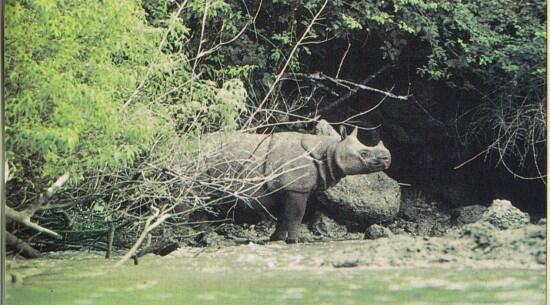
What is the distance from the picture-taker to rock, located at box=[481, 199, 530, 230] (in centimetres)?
593

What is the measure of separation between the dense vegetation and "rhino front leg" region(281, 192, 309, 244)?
0.45m

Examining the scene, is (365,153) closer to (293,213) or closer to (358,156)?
(358,156)

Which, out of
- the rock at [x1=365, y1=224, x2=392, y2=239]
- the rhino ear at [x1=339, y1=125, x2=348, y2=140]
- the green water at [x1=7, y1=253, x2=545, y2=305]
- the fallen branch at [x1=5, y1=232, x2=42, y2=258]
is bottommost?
the green water at [x1=7, y1=253, x2=545, y2=305]

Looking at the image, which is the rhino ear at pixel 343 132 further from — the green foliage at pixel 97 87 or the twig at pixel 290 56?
the green foliage at pixel 97 87

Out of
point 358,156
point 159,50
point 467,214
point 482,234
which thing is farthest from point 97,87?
point 482,234

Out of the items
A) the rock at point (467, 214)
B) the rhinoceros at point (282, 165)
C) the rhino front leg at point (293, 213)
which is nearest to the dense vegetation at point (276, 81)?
the rhinoceros at point (282, 165)

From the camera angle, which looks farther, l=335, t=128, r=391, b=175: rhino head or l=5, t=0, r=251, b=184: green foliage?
l=335, t=128, r=391, b=175: rhino head

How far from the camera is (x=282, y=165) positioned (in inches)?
236

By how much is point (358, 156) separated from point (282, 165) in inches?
18.1

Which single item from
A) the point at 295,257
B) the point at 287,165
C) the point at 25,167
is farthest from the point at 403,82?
the point at 25,167

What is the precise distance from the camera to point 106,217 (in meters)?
6.01

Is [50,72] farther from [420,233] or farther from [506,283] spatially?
[506,283]

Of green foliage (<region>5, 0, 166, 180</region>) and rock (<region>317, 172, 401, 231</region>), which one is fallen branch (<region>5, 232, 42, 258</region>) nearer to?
green foliage (<region>5, 0, 166, 180</region>)

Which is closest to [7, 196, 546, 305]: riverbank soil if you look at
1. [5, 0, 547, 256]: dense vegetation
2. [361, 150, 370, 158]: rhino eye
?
[5, 0, 547, 256]: dense vegetation
